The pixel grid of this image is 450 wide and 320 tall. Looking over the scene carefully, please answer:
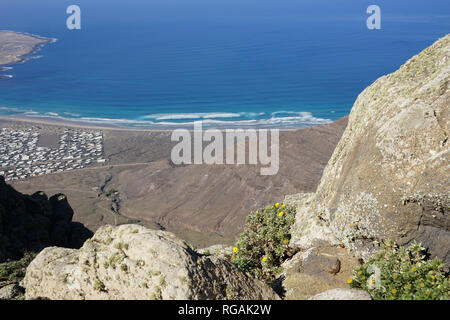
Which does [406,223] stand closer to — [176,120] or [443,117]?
[443,117]

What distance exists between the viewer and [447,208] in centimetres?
541

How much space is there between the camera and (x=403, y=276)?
5.10 metres

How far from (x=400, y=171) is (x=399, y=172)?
0.07 ft

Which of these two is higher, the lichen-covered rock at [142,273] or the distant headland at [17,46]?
the distant headland at [17,46]

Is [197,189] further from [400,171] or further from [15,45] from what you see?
[15,45]

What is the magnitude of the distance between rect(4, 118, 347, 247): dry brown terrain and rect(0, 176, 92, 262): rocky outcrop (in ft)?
36.1

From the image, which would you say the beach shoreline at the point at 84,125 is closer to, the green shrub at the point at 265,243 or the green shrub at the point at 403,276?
the green shrub at the point at 265,243

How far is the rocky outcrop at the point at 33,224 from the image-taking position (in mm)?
19859

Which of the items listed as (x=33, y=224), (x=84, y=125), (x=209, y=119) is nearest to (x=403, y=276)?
(x=33, y=224)

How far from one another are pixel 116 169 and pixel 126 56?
12221cm

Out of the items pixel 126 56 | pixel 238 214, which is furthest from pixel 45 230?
pixel 126 56

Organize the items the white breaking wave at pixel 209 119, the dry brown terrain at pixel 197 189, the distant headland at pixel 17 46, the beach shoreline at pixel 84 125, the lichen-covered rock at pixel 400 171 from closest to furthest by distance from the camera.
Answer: the lichen-covered rock at pixel 400 171 → the dry brown terrain at pixel 197 189 → the beach shoreline at pixel 84 125 → the white breaking wave at pixel 209 119 → the distant headland at pixel 17 46

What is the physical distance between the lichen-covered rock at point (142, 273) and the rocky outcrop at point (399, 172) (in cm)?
213

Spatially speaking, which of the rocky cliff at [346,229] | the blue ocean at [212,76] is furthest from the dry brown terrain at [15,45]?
the rocky cliff at [346,229]
